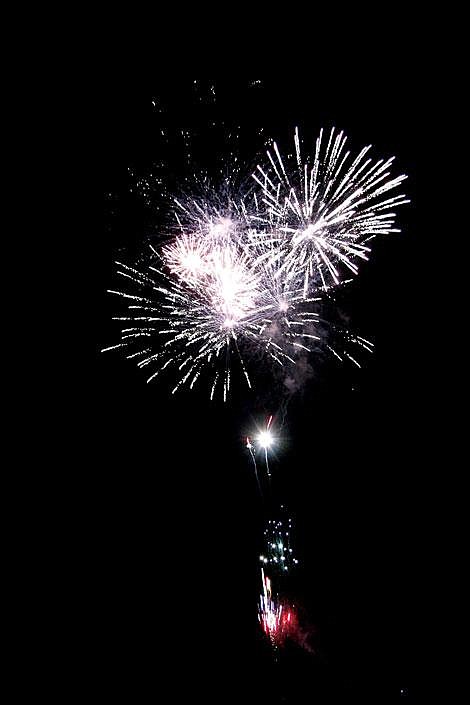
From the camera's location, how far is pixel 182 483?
42.2 feet

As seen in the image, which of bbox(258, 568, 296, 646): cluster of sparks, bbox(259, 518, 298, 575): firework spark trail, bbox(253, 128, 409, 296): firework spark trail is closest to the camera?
bbox(253, 128, 409, 296): firework spark trail

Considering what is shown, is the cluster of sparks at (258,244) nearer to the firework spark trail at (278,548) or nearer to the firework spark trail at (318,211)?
the firework spark trail at (318,211)

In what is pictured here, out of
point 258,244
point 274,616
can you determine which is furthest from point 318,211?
point 274,616

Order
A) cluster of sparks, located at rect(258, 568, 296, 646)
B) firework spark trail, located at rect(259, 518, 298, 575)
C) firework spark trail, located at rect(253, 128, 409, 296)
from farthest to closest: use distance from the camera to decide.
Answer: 1. firework spark trail, located at rect(259, 518, 298, 575)
2. cluster of sparks, located at rect(258, 568, 296, 646)
3. firework spark trail, located at rect(253, 128, 409, 296)

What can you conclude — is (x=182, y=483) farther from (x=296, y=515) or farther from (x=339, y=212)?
(x=339, y=212)

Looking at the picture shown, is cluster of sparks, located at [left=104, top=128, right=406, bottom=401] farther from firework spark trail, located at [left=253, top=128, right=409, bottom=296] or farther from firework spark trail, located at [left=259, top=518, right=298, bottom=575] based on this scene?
firework spark trail, located at [left=259, top=518, right=298, bottom=575]

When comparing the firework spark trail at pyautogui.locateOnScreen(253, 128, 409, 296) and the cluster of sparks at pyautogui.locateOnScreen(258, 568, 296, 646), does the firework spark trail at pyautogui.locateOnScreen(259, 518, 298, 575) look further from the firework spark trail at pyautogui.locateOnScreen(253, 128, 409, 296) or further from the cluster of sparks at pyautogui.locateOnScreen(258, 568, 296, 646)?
the firework spark trail at pyautogui.locateOnScreen(253, 128, 409, 296)

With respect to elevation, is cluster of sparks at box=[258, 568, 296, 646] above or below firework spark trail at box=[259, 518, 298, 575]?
below

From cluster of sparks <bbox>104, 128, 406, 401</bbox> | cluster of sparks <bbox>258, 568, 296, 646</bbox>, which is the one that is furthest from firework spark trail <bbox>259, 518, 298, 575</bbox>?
cluster of sparks <bbox>104, 128, 406, 401</bbox>

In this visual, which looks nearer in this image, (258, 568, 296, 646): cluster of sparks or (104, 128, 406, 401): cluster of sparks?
(104, 128, 406, 401): cluster of sparks

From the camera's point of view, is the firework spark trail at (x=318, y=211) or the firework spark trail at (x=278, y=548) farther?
the firework spark trail at (x=278, y=548)

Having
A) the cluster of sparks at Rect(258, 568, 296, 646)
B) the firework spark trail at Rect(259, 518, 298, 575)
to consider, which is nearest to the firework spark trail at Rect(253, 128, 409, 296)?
the cluster of sparks at Rect(258, 568, 296, 646)

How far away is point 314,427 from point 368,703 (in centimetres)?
1010

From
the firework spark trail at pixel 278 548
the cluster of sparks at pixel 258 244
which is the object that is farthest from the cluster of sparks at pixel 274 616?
the cluster of sparks at pixel 258 244
